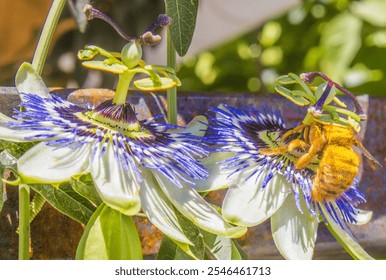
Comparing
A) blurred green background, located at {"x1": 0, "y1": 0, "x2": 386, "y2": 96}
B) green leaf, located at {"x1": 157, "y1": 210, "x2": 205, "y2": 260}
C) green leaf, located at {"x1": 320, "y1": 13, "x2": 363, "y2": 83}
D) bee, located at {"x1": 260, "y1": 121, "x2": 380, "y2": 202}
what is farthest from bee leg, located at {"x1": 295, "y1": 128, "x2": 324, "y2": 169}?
green leaf, located at {"x1": 320, "y1": 13, "x2": 363, "y2": 83}

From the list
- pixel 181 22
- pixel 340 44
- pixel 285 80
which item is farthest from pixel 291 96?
pixel 340 44

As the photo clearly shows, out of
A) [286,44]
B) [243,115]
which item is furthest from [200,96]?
[286,44]

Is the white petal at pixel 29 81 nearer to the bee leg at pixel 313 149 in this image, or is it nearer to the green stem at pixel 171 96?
the green stem at pixel 171 96

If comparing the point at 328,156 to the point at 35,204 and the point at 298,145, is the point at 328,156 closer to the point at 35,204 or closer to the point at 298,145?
the point at 298,145

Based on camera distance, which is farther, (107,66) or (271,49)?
(271,49)

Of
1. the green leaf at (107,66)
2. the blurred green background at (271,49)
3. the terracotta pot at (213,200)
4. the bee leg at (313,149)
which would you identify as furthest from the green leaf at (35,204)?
the blurred green background at (271,49)
